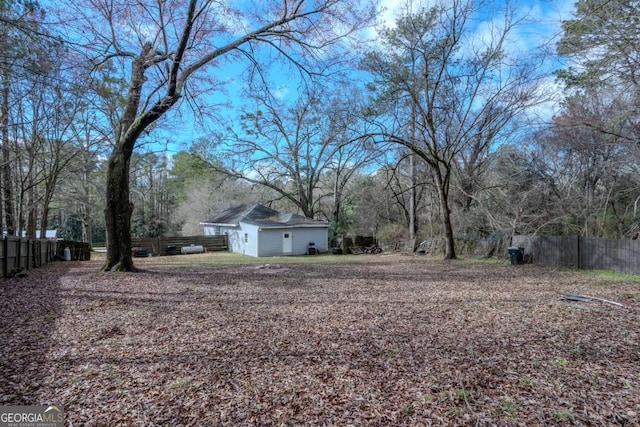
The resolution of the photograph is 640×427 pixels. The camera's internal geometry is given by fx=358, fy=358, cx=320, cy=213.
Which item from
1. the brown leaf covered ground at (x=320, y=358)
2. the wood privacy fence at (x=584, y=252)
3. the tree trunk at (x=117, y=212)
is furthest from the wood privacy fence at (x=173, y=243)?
the wood privacy fence at (x=584, y=252)

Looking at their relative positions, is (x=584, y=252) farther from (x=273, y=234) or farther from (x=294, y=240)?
(x=273, y=234)

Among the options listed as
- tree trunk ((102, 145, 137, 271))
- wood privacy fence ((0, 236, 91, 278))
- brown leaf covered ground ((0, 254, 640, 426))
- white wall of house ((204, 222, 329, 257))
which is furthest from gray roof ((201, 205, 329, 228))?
brown leaf covered ground ((0, 254, 640, 426))

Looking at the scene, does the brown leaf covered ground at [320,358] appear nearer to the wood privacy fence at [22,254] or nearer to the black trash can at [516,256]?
the wood privacy fence at [22,254]

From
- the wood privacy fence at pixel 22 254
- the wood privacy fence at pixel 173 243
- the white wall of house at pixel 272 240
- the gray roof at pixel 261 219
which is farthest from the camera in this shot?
the wood privacy fence at pixel 173 243

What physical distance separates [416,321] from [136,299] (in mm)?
4910

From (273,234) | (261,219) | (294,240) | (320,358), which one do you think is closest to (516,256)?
(320,358)

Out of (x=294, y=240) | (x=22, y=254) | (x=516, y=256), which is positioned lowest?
(x=516, y=256)

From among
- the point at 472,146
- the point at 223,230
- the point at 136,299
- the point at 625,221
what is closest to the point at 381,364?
the point at 136,299

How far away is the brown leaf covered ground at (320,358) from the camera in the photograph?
2.72 m

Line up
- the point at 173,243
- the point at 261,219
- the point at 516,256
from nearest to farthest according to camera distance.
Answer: the point at 516,256 → the point at 261,219 → the point at 173,243

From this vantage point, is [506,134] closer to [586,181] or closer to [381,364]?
[586,181]

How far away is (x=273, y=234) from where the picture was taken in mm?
21312

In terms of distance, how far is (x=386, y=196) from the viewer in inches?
968

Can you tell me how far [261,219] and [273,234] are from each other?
7.82 feet
